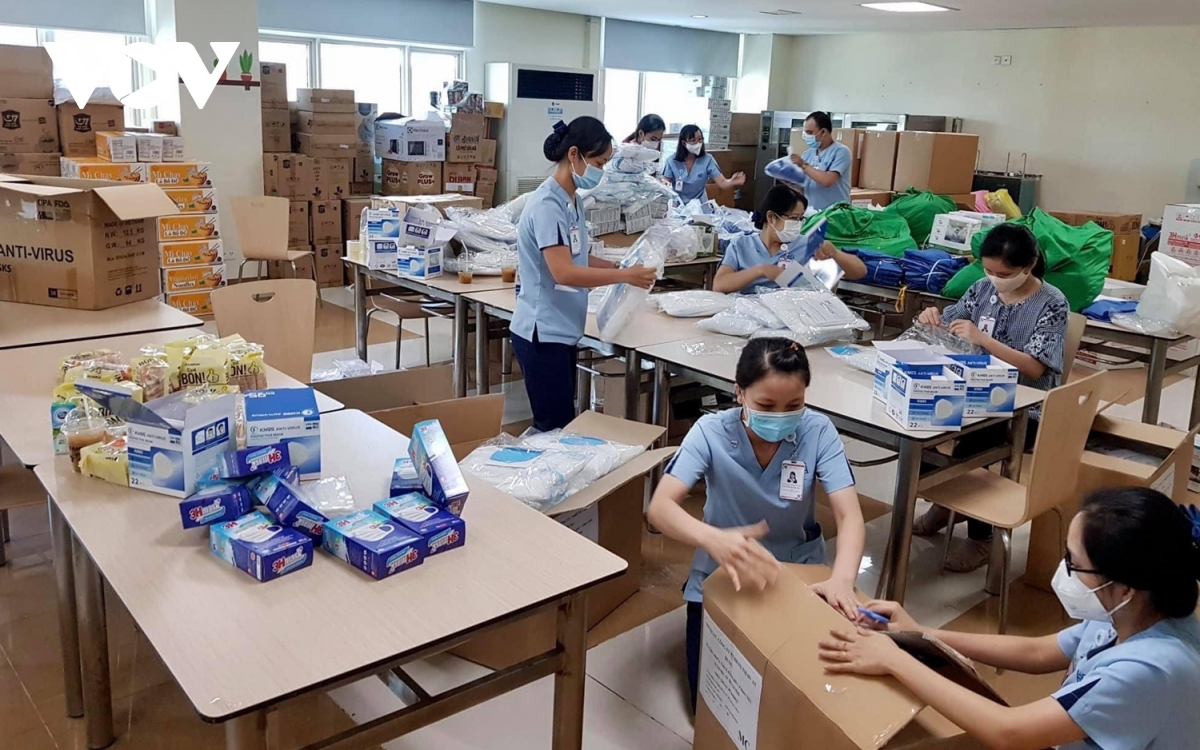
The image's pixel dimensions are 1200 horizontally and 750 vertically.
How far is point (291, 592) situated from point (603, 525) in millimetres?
1315

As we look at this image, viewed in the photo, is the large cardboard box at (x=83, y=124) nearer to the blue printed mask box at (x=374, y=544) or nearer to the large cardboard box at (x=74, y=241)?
the large cardboard box at (x=74, y=241)

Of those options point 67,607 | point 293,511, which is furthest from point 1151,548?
point 67,607

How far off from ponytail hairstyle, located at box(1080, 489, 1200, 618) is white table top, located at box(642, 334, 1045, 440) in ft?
3.47

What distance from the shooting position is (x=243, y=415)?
5.66 ft

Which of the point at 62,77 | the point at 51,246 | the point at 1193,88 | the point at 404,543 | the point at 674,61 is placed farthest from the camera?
the point at 674,61

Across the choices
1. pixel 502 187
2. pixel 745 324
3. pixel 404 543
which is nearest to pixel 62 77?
pixel 502 187

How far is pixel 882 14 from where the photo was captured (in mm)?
8164

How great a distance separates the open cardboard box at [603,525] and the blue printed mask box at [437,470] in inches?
21.1

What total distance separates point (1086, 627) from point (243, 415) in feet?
5.08

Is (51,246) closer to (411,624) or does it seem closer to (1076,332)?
(411,624)

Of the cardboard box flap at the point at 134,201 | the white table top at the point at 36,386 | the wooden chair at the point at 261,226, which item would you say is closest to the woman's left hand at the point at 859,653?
the white table top at the point at 36,386

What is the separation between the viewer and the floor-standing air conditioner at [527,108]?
855 cm

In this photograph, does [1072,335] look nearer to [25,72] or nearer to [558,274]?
[558,274]

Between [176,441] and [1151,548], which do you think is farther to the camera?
[176,441]
